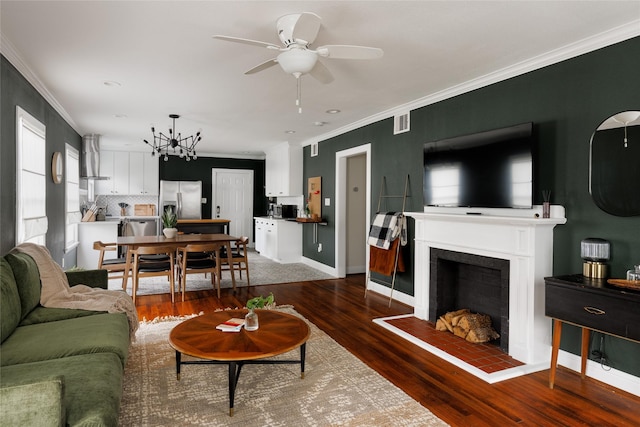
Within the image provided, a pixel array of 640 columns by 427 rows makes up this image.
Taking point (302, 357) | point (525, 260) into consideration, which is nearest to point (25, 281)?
point (302, 357)

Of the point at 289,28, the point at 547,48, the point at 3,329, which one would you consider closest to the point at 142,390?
the point at 3,329

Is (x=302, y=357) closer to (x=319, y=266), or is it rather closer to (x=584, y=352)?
(x=584, y=352)

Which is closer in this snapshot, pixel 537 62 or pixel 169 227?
pixel 537 62

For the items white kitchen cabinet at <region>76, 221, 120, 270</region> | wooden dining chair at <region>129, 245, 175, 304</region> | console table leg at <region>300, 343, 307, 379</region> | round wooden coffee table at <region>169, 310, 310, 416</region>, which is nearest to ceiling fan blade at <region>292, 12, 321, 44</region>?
round wooden coffee table at <region>169, 310, 310, 416</region>

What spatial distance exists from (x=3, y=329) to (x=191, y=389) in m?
1.16

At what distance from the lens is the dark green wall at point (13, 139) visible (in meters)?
3.09

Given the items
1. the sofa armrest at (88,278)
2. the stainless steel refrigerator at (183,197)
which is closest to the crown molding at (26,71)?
the sofa armrest at (88,278)

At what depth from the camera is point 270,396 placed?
2.54 m

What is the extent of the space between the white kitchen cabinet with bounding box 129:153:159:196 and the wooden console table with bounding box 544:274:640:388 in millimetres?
8447

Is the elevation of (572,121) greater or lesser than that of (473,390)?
greater

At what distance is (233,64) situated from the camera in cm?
345

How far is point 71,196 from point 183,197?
302 centimetres

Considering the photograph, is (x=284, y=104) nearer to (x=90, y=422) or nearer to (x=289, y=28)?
(x=289, y=28)

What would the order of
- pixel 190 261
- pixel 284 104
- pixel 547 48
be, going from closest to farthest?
pixel 547 48 → pixel 284 104 → pixel 190 261
